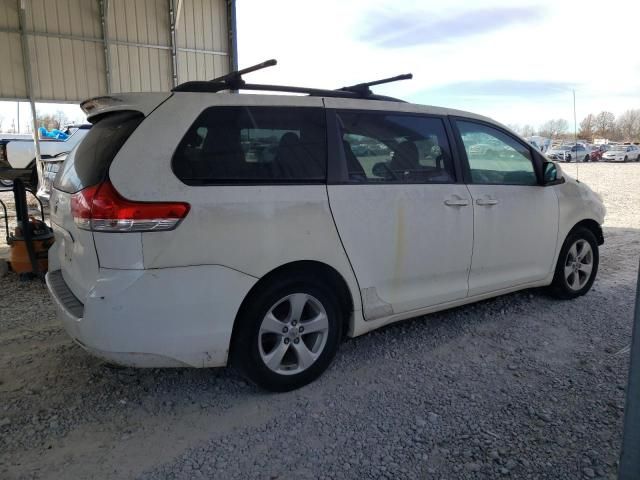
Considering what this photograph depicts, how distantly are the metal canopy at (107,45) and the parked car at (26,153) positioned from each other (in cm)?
201

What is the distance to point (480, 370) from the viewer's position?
3393 mm

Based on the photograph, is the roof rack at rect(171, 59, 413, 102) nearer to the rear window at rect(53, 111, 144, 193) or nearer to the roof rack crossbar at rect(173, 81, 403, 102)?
the roof rack crossbar at rect(173, 81, 403, 102)

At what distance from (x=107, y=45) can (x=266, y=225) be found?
10854mm

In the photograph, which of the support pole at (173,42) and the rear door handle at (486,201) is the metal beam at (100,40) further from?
the rear door handle at (486,201)

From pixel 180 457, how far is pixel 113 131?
178cm

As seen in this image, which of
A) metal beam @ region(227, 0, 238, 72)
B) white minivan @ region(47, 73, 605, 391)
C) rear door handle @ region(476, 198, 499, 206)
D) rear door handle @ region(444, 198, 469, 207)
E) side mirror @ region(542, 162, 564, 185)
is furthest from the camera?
metal beam @ region(227, 0, 238, 72)

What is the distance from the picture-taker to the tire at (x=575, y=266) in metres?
4.64

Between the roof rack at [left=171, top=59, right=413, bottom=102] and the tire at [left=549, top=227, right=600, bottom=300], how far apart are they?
222 cm

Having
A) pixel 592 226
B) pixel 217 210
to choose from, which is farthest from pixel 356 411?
pixel 592 226

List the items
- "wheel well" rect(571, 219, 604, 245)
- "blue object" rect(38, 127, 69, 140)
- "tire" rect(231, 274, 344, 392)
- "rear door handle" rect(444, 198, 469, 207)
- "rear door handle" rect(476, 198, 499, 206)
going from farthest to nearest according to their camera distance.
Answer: "blue object" rect(38, 127, 69, 140) → "wheel well" rect(571, 219, 604, 245) → "rear door handle" rect(476, 198, 499, 206) → "rear door handle" rect(444, 198, 469, 207) → "tire" rect(231, 274, 344, 392)

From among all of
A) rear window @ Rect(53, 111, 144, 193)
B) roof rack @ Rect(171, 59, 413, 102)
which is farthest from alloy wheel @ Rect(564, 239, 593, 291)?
rear window @ Rect(53, 111, 144, 193)

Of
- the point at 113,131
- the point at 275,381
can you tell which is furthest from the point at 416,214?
the point at 113,131

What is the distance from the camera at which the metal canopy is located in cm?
1089

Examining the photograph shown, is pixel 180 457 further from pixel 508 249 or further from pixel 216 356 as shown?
pixel 508 249
